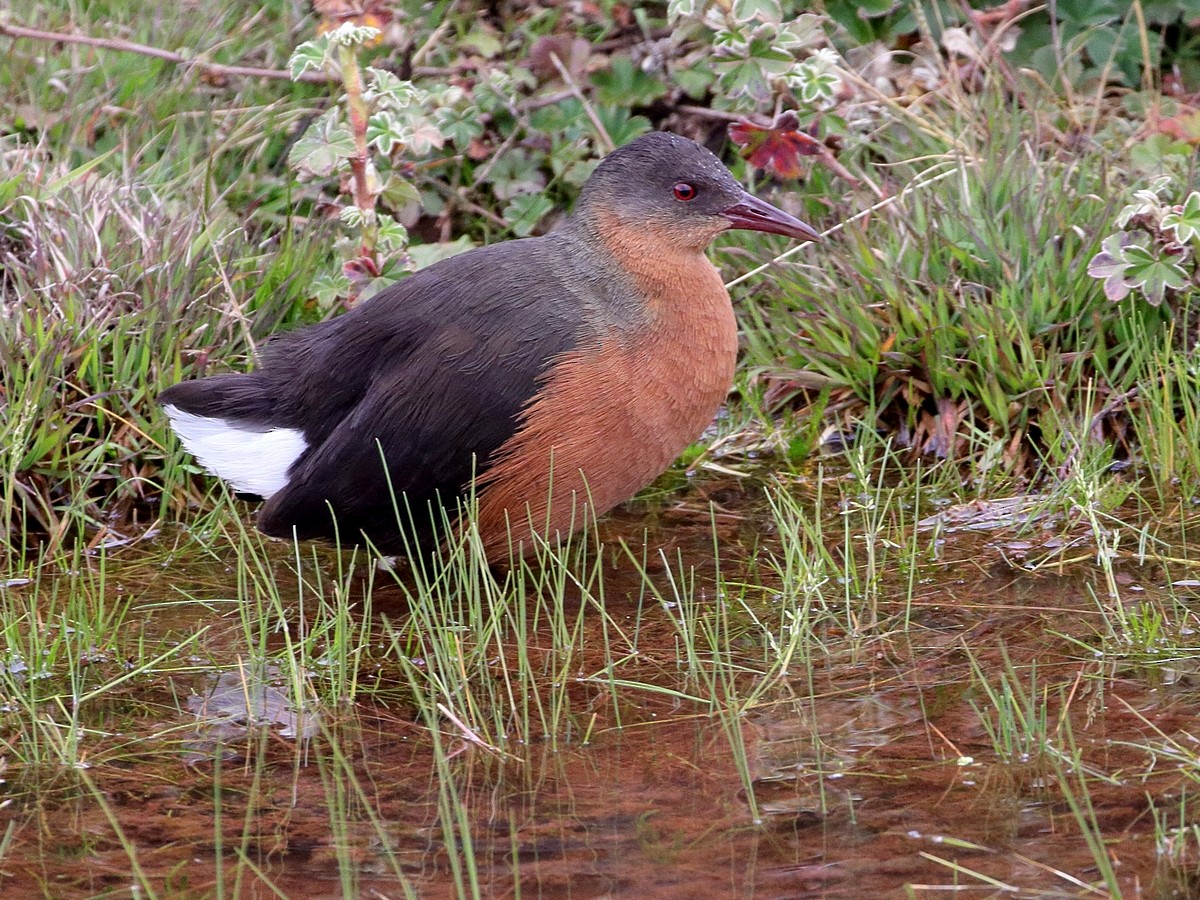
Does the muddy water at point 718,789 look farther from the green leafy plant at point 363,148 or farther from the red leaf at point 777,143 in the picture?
the red leaf at point 777,143

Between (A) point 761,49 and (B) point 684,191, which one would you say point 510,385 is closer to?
(B) point 684,191

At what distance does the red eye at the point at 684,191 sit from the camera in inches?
163

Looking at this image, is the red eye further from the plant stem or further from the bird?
the plant stem

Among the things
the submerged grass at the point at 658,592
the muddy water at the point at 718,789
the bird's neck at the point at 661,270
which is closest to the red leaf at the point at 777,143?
the submerged grass at the point at 658,592

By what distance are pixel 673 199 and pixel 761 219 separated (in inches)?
9.8

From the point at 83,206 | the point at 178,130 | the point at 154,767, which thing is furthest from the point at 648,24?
the point at 154,767

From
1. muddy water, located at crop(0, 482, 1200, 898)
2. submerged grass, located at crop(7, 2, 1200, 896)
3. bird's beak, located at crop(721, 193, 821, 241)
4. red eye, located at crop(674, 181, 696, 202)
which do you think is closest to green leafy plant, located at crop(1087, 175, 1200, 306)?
submerged grass, located at crop(7, 2, 1200, 896)

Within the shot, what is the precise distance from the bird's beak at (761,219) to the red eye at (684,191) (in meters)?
0.10

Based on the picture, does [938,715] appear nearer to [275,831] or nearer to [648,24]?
[275,831]

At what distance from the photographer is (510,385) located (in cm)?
383

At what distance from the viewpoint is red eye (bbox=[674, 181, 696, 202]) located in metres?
4.14

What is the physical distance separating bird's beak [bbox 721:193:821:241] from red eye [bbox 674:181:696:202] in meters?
0.10

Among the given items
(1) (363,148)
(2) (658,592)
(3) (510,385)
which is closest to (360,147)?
(1) (363,148)

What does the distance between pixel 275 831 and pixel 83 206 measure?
266 cm
